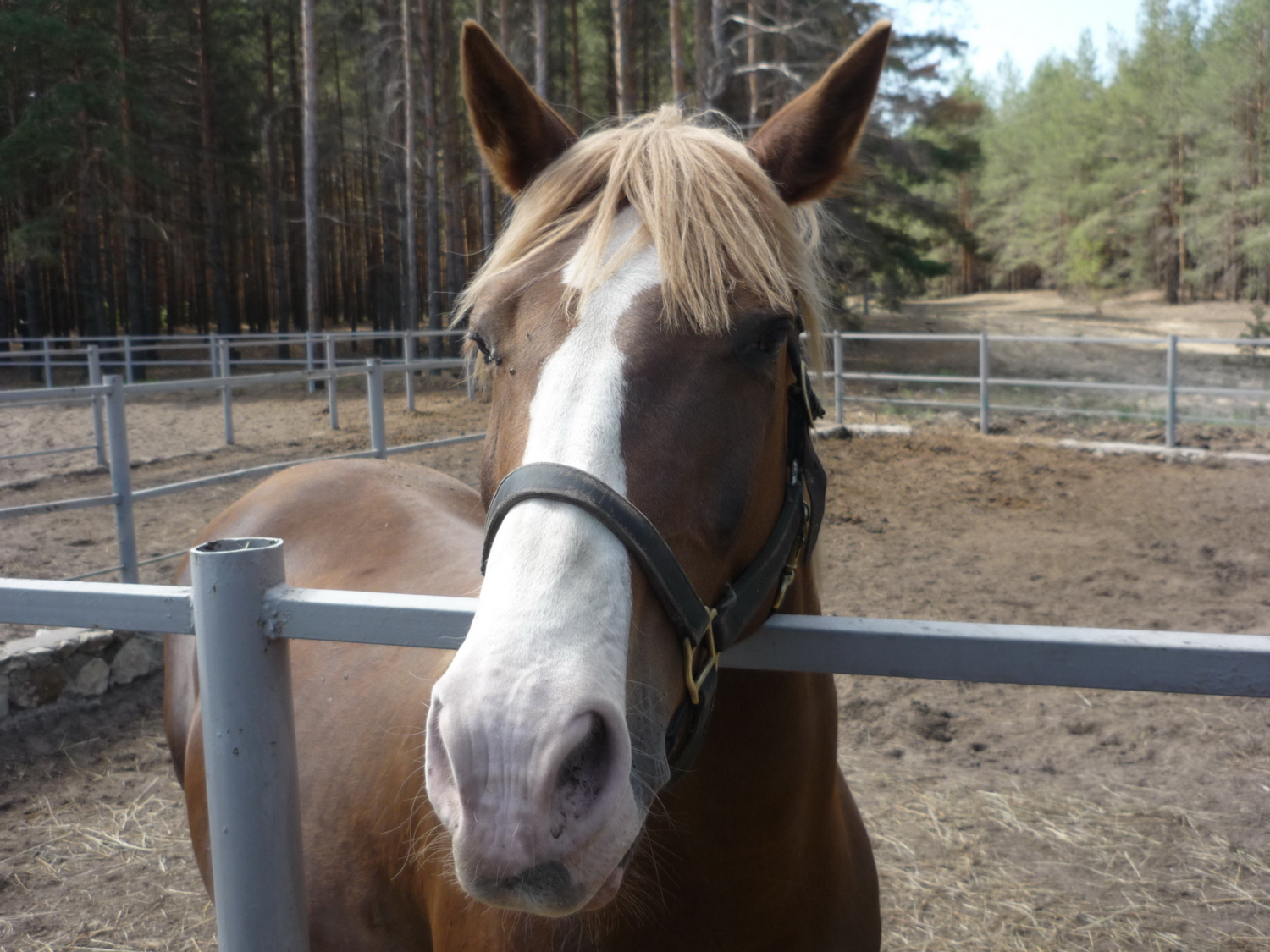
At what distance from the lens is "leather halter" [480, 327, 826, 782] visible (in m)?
1.00

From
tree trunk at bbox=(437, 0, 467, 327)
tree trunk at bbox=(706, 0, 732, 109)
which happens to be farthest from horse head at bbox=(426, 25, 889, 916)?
tree trunk at bbox=(437, 0, 467, 327)

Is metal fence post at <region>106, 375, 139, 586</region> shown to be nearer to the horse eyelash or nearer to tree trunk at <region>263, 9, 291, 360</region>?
the horse eyelash

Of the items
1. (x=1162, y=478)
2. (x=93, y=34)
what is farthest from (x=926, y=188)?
(x=1162, y=478)

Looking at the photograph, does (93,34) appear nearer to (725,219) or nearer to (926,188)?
(725,219)

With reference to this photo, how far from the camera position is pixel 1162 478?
857 centimetres

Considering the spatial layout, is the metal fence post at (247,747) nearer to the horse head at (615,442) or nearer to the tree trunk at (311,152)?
the horse head at (615,442)

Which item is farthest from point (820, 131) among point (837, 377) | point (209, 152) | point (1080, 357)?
Result: point (1080, 357)

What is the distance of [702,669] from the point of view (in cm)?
112

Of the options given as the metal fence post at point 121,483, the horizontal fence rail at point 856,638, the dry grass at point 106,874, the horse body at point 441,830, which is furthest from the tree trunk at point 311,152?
the horizontal fence rail at point 856,638

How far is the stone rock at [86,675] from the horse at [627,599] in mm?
2683

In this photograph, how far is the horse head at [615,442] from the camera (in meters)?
0.87

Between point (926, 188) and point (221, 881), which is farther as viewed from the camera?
point (926, 188)

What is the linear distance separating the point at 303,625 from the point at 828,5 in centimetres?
1810

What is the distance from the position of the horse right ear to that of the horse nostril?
3.47 ft
